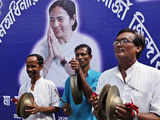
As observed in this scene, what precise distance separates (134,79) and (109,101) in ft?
0.88

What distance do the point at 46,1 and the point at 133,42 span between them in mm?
1659

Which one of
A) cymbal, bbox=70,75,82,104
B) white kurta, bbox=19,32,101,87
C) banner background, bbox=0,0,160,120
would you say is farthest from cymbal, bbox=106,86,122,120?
white kurta, bbox=19,32,101,87

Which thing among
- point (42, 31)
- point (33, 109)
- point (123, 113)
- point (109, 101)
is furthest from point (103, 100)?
point (42, 31)

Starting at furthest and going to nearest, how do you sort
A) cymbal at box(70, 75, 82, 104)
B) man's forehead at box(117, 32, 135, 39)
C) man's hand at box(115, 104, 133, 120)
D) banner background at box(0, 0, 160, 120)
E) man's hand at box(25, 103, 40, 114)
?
man's hand at box(25, 103, 40, 114), banner background at box(0, 0, 160, 120), cymbal at box(70, 75, 82, 104), man's forehead at box(117, 32, 135, 39), man's hand at box(115, 104, 133, 120)

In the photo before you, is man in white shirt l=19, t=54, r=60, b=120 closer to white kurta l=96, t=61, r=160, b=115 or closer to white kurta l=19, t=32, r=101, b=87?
white kurta l=19, t=32, r=101, b=87

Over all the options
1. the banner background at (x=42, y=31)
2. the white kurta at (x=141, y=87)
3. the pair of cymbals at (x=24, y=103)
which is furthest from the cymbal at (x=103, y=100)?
the pair of cymbals at (x=24, y=103)

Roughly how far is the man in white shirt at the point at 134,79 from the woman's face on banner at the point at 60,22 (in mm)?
1161

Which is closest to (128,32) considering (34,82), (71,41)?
(71,41)

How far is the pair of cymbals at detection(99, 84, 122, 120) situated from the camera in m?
1.65

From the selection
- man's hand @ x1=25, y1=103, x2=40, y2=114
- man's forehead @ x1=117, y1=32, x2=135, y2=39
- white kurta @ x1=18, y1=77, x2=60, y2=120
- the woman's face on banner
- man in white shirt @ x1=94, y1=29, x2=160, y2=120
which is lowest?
man's hand @ x1=25, y1=103, x2=40, y2=114

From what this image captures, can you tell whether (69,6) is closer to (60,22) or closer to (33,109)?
(60,22)

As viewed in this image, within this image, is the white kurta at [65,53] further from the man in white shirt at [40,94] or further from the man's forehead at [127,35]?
the man's forehead at [127,35]

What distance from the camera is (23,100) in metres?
2.68

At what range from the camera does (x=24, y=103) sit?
105 inches
